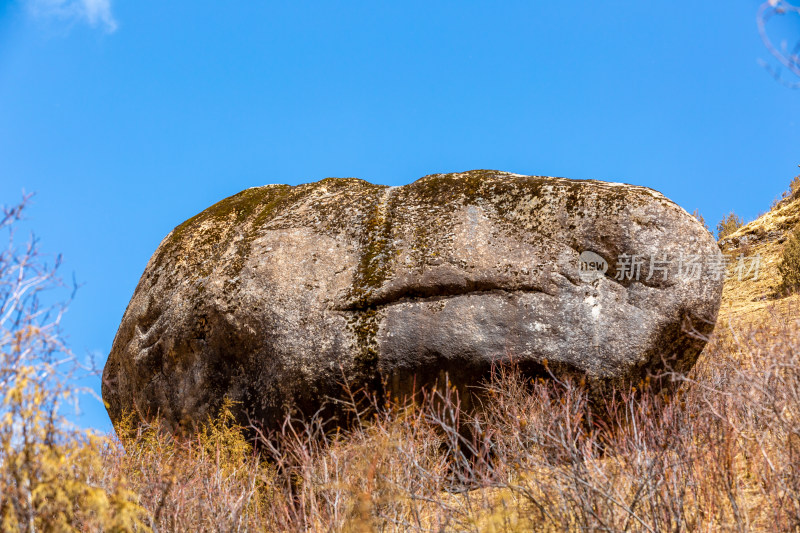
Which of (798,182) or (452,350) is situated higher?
(798,182)

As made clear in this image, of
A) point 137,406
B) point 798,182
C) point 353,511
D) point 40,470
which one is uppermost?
point 798,182

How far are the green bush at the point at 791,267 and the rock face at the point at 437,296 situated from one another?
8119 mm

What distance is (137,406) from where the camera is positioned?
30.1ft

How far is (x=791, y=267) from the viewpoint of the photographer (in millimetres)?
15117

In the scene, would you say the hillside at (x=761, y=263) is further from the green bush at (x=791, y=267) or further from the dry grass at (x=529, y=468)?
the dry grass at (x=529, y=468)

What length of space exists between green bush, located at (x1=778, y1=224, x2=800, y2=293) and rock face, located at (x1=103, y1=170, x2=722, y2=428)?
812 centimetres

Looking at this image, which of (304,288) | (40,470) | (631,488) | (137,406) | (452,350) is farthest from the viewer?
(137,406)

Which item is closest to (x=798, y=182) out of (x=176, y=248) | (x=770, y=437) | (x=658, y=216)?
(x=658, y=216)

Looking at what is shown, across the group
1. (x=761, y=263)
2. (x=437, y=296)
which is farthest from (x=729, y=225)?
(x=437, y=296)

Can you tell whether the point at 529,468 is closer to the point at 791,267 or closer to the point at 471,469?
the point at 471,469

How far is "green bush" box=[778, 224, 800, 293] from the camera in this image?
48.3 feet

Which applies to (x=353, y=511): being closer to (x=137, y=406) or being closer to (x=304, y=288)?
(x=304, y=288)

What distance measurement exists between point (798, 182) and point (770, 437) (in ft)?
58.9

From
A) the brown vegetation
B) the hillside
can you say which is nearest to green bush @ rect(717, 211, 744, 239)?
the hillside
